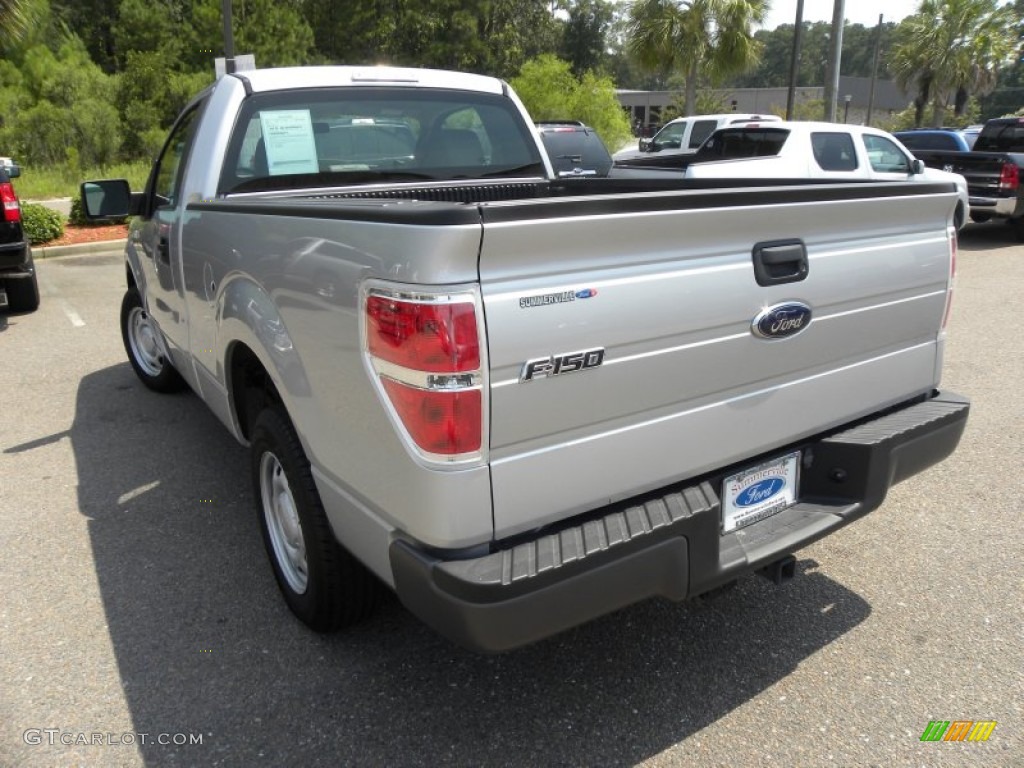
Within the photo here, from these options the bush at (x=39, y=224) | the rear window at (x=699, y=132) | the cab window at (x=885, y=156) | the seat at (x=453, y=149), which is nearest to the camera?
the seat at (x=453, y=149)

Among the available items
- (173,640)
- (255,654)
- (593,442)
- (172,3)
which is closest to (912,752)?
(593,442)

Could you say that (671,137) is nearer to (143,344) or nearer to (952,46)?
(143,344)

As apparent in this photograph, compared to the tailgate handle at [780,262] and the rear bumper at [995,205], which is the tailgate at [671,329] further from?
the rear bumper at [995,205]

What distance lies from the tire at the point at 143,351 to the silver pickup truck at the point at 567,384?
2470 millimetres

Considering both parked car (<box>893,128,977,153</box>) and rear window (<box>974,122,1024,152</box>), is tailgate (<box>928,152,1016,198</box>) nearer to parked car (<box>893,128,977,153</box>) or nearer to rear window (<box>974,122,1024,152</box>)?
parked car (<box>893,128,977,153</box>)

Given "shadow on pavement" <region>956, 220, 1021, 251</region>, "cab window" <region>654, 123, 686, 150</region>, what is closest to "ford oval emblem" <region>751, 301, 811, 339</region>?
"shadow on pavement" <region>956, 220, 1021, 251</region>

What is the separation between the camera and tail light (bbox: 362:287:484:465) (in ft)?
6.00

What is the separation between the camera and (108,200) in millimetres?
4500

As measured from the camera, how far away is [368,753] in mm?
2352

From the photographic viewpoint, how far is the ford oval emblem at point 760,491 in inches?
97.9

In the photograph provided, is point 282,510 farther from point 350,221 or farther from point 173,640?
point 350,221

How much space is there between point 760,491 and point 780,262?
2.41ft

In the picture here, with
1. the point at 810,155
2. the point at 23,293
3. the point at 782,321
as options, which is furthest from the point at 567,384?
the point at 810,155

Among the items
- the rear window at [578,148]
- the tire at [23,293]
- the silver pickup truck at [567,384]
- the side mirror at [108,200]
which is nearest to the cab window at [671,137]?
the rear window at [578,148]
